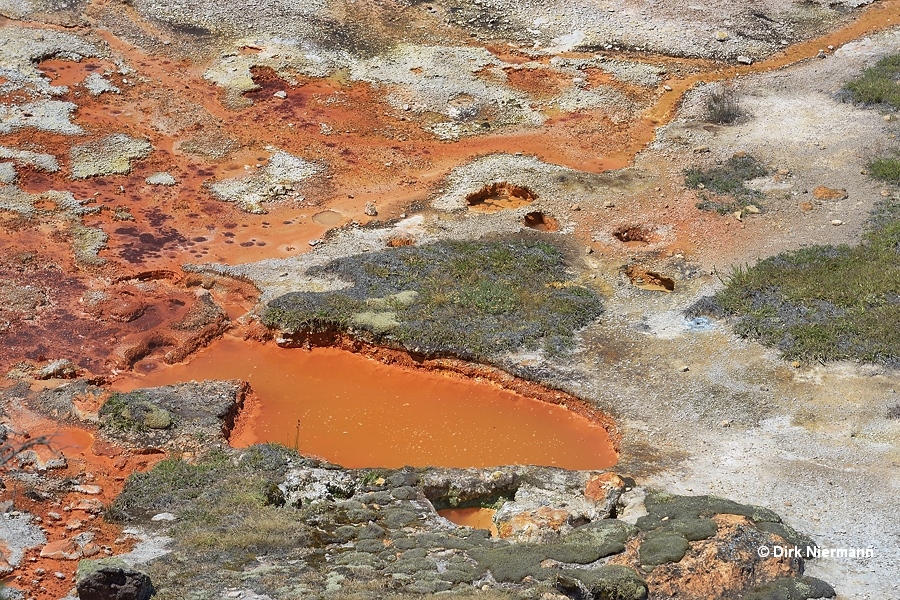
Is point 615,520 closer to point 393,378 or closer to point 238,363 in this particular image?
point 393,378

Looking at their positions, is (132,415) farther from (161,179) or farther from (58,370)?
(161,179)

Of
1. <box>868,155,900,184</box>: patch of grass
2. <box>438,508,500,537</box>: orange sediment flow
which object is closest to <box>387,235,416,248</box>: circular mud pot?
<box>438,508,500,537</box>: orange sediment flow

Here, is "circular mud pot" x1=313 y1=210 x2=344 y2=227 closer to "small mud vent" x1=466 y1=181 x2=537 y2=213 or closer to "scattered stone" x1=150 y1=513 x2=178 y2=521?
"small mud vent" x1=466 y1=181 x2=537 y2=213

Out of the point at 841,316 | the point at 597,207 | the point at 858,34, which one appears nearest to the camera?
the point at 841,316

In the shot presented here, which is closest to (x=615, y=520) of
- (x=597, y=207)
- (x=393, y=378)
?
(x=393, y=378)

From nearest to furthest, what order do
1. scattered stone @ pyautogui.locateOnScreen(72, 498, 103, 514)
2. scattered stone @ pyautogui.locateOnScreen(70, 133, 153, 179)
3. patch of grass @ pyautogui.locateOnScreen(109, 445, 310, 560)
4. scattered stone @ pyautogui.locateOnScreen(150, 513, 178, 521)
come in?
patch of grass @ pyautogui.locateOnScreen(109, 445, 310, 560) → scattered stone @ pyautogui.locateOnScreen(150, 513, 178, 521) → scattered stone @ pyautogui.locateOnScreen(72, 498, 103, 514) → scattered stone @ pyautogui.locateOnScreen(70, 133, 153, 179)

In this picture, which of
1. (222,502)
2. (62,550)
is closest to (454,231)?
(222,502)
